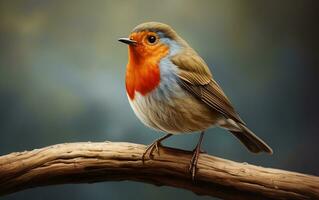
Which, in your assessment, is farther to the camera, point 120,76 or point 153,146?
point 120,76

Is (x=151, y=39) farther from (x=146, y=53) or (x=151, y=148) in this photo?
(x=151, y=148)

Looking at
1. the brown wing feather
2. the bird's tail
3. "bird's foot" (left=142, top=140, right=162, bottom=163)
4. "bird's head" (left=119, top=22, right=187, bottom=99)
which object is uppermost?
"bird's head" (left=119, top=22, right=187, bottom=99)

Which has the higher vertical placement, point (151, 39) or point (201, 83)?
point (151, 39)

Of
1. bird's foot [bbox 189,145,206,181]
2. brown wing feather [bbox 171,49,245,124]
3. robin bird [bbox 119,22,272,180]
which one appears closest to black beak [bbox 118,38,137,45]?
robin bird [bbox 119,22,272,180]

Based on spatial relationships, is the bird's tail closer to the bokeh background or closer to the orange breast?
the bokeh background

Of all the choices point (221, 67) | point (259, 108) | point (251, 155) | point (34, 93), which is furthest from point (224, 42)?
point (34, 93)

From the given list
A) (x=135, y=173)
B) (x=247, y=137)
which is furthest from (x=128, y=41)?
(x=247, y=137)

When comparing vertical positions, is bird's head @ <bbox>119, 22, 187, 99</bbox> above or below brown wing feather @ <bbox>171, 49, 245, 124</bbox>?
above
